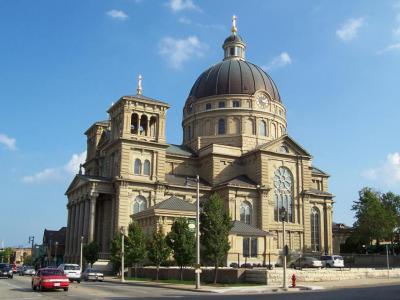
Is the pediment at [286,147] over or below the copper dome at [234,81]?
below

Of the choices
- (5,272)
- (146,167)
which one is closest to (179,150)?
(146,167)

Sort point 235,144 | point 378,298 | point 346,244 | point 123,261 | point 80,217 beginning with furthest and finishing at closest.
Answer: point 346,244
point 235,144
point 80,217
point 123,261
point 378,298

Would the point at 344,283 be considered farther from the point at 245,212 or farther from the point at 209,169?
the point at 209,169

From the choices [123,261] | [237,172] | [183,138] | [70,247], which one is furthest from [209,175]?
[123,261]

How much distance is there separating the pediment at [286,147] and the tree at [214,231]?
115 feet

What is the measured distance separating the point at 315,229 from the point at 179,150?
79.8 ft

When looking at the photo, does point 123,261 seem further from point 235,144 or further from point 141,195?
point 235,144

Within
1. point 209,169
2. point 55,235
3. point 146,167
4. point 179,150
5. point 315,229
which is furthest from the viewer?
point 55,235

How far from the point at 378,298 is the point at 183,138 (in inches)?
2673

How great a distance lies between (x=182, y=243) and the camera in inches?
1662

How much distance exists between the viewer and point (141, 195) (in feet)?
222

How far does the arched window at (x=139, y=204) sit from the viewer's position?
6688 cm

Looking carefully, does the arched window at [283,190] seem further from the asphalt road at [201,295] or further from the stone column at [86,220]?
the asphalt road at [201,295]

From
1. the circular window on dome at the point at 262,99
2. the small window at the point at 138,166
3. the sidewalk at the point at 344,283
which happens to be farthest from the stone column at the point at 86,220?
the sidewalk at the point at 344,283
